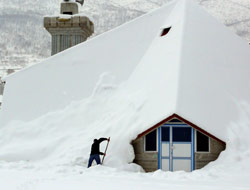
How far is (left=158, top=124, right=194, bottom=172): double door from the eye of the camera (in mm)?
12312

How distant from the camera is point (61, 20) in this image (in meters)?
24.1

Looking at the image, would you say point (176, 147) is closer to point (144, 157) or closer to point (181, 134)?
point (181, 134)

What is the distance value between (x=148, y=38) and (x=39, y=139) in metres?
7.03

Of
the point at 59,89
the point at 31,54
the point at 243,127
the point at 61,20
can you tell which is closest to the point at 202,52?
the point at 243,127

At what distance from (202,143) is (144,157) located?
6.80 feet

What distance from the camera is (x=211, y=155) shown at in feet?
40.0

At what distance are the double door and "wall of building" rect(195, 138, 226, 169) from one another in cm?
24

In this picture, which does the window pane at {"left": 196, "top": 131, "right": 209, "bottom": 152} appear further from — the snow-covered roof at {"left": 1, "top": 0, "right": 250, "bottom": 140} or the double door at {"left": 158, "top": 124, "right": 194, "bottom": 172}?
the snow-covered roof at {"left": 1, "top": 0, "right": 250, "bottom": 140}

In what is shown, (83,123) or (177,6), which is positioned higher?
(177,6)

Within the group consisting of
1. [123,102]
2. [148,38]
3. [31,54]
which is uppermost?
[31,54]

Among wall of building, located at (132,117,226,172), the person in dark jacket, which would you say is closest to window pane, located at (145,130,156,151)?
wall of building, located at (132,117,226,172)

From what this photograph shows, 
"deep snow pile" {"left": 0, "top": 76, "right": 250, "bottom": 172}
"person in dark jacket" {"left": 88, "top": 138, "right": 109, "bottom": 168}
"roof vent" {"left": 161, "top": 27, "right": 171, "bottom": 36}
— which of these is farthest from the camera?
"roof vent" {"left": 161, "top": 27, "right": 171, "bottom": 36}

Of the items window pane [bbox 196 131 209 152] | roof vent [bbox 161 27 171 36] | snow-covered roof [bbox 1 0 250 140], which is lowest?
window pane [bbox 196 131 209 152]

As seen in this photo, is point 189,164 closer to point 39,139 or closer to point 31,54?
point 39,139
